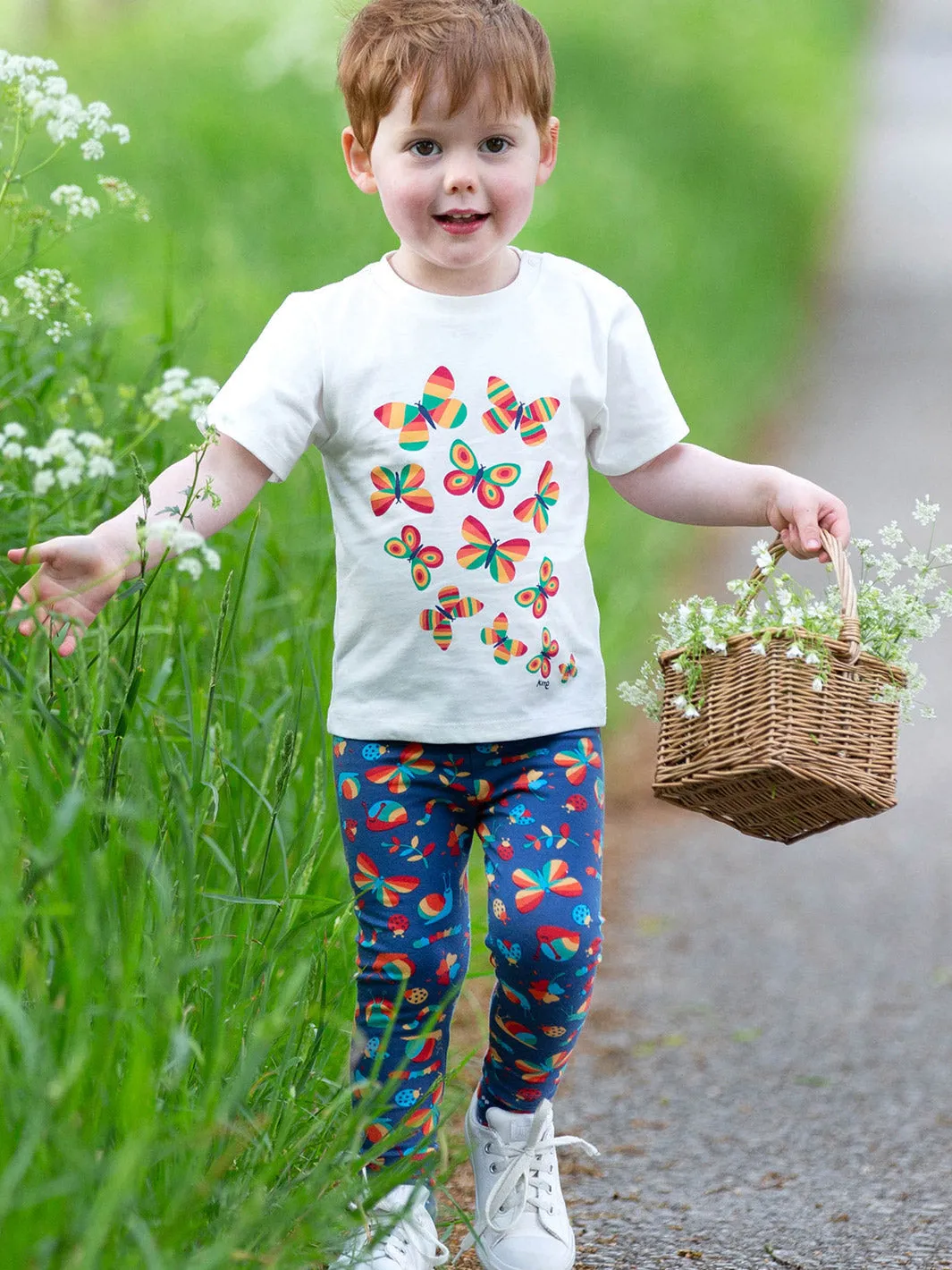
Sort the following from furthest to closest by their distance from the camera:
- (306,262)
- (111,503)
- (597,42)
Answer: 1. (597,42)
2. (306,262)
3. (111,503)

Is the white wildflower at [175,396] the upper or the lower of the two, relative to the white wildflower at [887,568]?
upper

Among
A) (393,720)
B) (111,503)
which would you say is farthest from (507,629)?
(111,503)

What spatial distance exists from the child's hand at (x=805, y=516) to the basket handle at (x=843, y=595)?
1 cm

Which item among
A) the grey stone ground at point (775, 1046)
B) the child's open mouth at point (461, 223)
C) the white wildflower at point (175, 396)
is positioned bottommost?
the grey stone ground at point (775, 1046)

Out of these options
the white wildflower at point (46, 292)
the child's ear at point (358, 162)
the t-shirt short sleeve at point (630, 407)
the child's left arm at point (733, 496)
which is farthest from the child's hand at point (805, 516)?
the white wildflower at point (46, 292)

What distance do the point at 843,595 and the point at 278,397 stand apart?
2.60 feet

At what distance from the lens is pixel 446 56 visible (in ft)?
7.30

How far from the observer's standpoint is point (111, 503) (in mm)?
2932

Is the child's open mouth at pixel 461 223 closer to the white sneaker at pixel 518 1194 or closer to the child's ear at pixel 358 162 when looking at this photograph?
the child's ear at pixel 358 162

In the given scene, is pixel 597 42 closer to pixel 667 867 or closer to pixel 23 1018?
pixel 667 867

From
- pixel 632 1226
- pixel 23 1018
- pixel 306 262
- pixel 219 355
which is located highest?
pixel 306 262

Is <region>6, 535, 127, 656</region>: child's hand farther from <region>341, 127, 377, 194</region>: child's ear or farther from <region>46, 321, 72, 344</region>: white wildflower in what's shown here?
<region>341, 127, 377, 194</region>: child's ear

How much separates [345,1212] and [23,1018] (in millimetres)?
689

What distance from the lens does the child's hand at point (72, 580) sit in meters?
2.07
